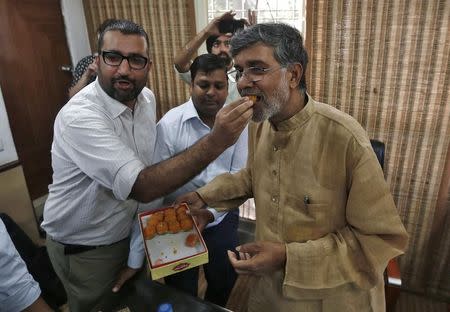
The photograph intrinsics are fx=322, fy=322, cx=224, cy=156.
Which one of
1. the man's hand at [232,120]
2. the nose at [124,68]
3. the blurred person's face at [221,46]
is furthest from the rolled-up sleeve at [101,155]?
the blurred person's face at [221,46]

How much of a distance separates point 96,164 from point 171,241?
0.43 metres

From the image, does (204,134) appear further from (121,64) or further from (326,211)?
(326,211)

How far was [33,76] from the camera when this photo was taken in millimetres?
2965

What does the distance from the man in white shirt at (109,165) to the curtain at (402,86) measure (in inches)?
55.8

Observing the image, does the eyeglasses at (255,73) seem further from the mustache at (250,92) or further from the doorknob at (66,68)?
the doorknob at (66,68)

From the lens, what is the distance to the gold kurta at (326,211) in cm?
101

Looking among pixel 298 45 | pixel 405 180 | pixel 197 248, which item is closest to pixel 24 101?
pixel 197 248

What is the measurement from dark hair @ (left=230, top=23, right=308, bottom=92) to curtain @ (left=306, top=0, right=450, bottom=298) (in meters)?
1.34

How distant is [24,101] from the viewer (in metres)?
2.93

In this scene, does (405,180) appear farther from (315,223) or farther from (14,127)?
(14,127)

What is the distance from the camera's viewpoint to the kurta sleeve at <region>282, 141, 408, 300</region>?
1.00 meters

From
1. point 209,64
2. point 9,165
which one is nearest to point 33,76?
point 9,165

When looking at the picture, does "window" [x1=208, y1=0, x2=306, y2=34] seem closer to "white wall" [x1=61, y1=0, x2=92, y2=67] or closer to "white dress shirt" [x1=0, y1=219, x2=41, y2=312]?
"white wall" [x1=61, y1=0, x2=92, y2=67]

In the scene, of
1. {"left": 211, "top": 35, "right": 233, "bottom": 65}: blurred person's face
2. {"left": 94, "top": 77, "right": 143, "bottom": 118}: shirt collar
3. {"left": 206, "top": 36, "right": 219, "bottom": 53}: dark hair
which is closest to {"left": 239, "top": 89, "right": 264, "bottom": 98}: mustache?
{"left": 94, "top": 77, "right": 143, "bottom": 118}: shirt collar
